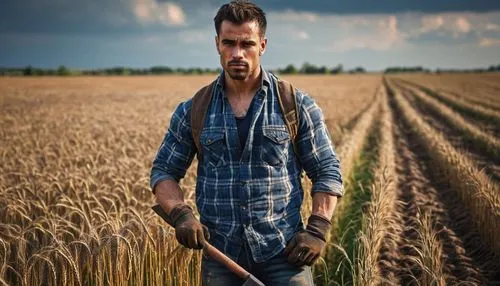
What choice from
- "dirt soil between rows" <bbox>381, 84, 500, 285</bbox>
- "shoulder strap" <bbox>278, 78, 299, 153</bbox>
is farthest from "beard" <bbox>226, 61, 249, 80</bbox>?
"dirt soil between rows" <bbox>381, 84, 500, 285</bbox>

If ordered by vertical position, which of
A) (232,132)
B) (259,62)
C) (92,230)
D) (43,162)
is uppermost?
(259,62)

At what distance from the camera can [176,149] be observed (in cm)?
288

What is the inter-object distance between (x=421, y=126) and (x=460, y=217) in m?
10.7

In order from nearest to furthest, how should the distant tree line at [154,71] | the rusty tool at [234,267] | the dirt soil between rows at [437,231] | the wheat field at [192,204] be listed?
the rusty tool at [234,267] → the wheat field at [192,204] → the dirt soil between rows at [437,231] → the distant tree line at [154,71]

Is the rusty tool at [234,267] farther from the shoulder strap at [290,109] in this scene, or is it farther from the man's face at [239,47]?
the man's face at [239,47]

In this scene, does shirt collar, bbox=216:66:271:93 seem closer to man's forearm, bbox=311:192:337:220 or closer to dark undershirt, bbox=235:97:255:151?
dark undershirt, bbox=235:97:255:151

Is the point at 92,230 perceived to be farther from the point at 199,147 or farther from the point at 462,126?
the point at 462,126

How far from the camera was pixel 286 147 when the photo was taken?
2.73 metres

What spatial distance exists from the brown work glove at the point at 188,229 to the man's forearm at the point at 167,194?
0.19 ft

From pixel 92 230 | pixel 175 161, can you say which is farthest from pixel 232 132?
pixel 92 230

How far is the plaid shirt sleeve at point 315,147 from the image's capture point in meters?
2.75

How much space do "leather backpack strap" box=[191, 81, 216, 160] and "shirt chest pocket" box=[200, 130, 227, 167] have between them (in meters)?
0.04

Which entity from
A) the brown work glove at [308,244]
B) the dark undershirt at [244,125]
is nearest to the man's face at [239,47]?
the dark undershirt at [244,125]

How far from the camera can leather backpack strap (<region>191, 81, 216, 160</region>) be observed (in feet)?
9.12
